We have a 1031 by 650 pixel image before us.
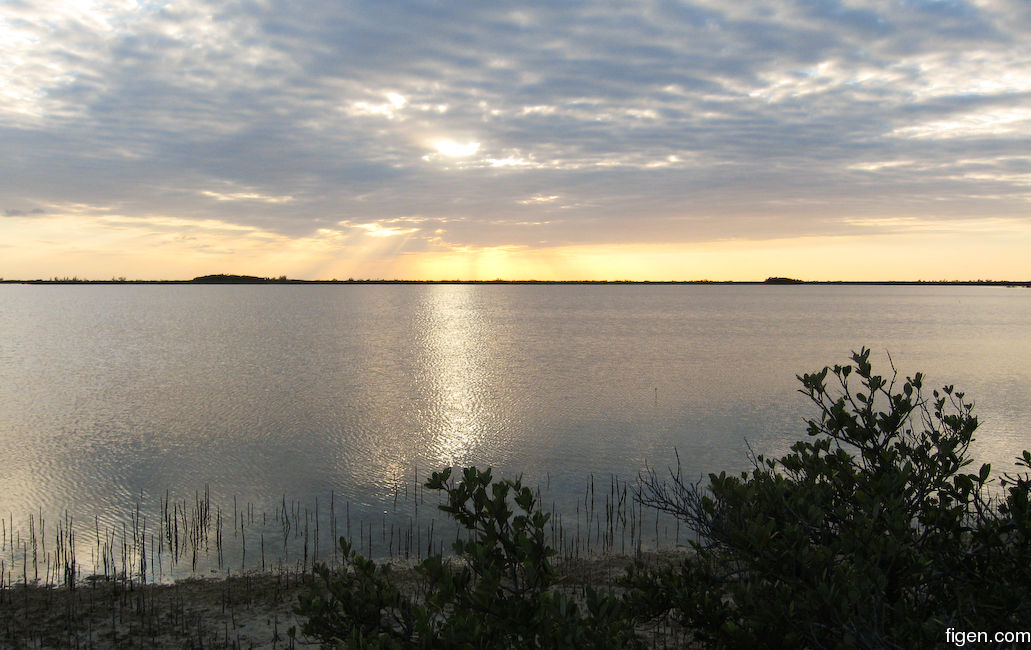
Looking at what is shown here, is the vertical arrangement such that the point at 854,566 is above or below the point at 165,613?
above

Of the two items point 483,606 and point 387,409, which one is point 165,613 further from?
point 387,409

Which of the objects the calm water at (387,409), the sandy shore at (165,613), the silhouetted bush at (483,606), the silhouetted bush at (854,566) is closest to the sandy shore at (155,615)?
the sandy shore at (165,613)

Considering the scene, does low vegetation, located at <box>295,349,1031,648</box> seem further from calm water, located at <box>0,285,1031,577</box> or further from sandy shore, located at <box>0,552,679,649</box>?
calm water, located at <box>0,285,1031,577</box>

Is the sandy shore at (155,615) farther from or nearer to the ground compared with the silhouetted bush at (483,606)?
nearer to the ground

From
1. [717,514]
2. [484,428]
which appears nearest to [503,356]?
[484,428]

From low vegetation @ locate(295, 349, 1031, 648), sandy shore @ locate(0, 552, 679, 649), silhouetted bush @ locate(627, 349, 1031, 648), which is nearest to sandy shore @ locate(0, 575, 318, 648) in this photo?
sandy shore @ locate(0, 552, 679, 649)

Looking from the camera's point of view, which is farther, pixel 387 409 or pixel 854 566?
pixel 387 409

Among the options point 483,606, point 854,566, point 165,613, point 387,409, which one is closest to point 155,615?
point 165,613

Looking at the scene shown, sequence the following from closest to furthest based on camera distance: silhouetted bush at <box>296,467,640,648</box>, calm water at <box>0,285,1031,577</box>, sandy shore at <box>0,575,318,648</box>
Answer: silhouetted bush at <box>296,467,640,648</box> → sandy shore at <box>0,575,318,648</box> → calm water at <box>0,285,1031,577</box>

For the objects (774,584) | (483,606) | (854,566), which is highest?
(854,566)

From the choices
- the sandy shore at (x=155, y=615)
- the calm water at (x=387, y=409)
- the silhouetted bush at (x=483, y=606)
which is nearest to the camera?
the silhouetted bush at (x=483, y=606)

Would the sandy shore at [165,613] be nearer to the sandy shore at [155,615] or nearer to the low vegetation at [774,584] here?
the sandy shore at [155,615]

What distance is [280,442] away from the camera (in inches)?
1005

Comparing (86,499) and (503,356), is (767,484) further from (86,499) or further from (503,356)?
(503,356)
